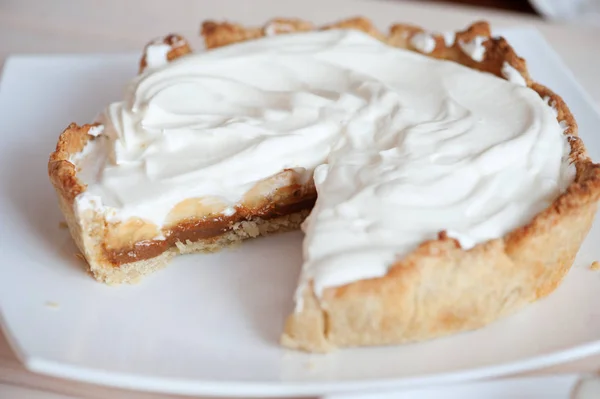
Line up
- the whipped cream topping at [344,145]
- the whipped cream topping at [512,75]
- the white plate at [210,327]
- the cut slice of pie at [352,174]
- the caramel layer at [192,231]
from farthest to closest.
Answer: the whipped cream topping at [512,75]
the caramel layer at [192,231]
the whipped cream topping at [344,145]
the cut slice of pie at [352,174]
the white plate at [210,327]

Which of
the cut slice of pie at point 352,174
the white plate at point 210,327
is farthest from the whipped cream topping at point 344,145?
the white plate at point 210,327

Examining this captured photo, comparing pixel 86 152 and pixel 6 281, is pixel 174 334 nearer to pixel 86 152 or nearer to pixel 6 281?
pixel 6 281

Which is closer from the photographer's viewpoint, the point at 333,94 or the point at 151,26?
the point at 333,94

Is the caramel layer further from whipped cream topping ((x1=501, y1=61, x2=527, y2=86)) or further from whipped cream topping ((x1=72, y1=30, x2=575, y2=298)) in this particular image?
whipped cream topping ((x1=501, y1=61, x2=527, y2=86))

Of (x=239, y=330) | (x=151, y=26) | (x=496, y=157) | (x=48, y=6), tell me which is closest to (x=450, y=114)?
(x=496, y=157)

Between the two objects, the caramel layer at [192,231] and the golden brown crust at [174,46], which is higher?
the golden brown crust at [174,46]

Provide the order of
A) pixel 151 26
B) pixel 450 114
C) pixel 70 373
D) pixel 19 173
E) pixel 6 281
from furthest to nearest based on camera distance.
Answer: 1. pixel 151 26
2. pixel 19 173
3. pixel 450 114
4. pixel 6 281
5. pixel 70 373

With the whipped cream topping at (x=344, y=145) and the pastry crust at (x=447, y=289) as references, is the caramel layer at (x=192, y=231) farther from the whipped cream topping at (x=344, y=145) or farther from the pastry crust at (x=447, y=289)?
the pastry crust at (x=447, y=289)
